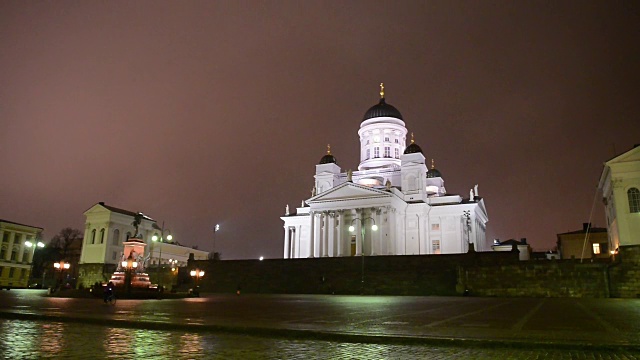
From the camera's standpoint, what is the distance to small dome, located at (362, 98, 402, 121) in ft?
252

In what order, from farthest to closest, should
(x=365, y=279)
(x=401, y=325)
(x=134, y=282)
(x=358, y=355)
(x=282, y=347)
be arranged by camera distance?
1. (x=365, y=279)
2. (x=134, y=282)
3. (x=401, y=325)
4. (x=282, y=347)
5. (x=358, y=355)

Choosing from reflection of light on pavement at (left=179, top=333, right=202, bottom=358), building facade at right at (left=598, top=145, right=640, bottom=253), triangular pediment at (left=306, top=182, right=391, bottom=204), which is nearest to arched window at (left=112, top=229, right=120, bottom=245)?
triangular pediment at (left=306, top=182, right=391, bottom=204)

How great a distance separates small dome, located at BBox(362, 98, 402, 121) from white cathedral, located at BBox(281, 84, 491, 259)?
16 centimetres

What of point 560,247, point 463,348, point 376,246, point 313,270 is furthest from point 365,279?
point 560,247

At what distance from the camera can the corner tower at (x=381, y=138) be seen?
7438cm

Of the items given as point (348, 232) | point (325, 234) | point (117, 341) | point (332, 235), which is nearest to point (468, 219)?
point (348, 232)

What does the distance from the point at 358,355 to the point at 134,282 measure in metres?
28.1

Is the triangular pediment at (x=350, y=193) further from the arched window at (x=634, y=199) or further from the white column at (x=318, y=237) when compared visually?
the arched window at (x=634, y=199)

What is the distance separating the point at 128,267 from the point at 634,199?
42.0m

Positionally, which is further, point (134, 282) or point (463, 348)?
point (134, 282)

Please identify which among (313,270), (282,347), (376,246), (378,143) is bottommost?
(282,347)

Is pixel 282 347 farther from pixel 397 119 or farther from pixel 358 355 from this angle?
pixel 397 119

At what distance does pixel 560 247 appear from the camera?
80.7m

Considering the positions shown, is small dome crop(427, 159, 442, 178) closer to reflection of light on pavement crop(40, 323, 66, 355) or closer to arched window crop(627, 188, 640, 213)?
arched window crop(627, 188, 640, 213)
